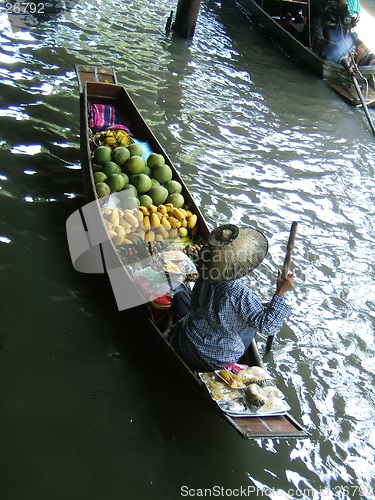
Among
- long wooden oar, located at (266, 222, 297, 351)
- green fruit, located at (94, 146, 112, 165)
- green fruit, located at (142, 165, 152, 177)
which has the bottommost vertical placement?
green fruit, located at (142, 165, 152, 177)

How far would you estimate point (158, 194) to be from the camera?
4.58 meters

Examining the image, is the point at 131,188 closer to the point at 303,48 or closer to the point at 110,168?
the point at 110,168

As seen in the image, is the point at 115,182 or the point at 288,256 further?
the point at 115,182

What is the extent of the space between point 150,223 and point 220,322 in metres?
1.75

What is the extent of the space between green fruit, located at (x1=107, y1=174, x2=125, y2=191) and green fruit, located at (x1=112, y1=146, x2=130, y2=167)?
0.28 metres

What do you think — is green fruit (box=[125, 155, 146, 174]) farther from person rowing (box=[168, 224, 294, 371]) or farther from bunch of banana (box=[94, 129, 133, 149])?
person rowing (box=[168, 224, 294, 371])

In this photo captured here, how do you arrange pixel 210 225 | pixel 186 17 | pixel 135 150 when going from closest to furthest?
pixel 135 150, pixel 210 225, pixel 186 17

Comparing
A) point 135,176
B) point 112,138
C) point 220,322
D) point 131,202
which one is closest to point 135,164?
point 135,176

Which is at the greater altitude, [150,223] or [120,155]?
[120,155]

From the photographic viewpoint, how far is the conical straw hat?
9.22 feet

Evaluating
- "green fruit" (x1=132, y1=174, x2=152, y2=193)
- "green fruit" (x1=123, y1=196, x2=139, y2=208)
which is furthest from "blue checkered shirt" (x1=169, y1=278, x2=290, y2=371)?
"green fruit" (x1=132, y1=174, x2=152, y2=193)

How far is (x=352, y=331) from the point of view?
14.7 feet

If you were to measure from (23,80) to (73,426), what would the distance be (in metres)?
5.45

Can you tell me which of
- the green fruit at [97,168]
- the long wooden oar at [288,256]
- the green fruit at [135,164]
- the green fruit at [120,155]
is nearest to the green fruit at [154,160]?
the green fruit at [135,164]
